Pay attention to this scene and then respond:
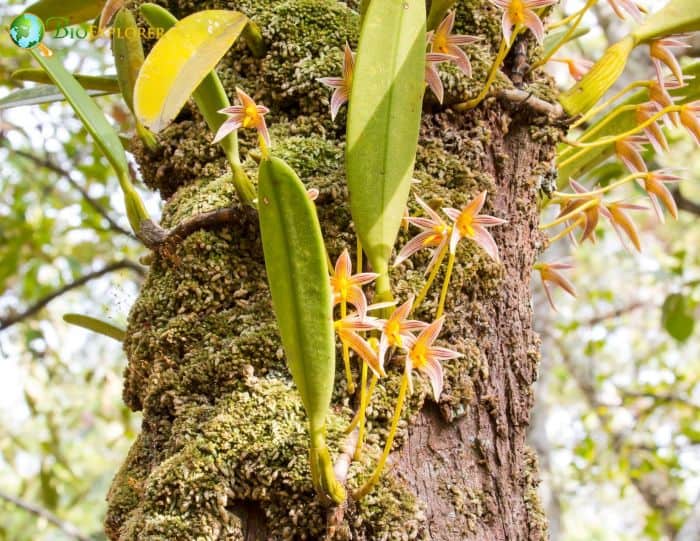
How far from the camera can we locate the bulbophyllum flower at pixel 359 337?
2.07 feet

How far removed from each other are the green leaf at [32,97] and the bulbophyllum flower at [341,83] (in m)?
0.47

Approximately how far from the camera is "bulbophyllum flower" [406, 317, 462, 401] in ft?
2.12

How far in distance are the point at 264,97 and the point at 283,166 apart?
32 centimetres

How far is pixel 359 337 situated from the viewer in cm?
64

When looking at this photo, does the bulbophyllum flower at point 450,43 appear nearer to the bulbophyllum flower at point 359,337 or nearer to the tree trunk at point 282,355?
the tree trunk at point 282,355

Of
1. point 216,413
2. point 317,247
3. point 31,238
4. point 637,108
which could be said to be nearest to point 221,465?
point 216,413

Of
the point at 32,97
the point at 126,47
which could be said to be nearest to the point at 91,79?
the point at 32,97

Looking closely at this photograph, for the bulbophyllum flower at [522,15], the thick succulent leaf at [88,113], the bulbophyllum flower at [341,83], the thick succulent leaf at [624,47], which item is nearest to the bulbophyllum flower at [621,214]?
the thick succulent leaf at [624,47]

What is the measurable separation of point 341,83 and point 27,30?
494 millimetres

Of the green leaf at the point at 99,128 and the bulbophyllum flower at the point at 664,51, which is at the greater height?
the bulbophyllum flower at the point at 664,51

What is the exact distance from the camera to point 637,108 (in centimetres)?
90

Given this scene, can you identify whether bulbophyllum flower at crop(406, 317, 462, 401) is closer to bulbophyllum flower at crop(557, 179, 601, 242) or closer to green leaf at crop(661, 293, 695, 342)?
bulbophyllum flower at crop(557, 179, 601, 242)

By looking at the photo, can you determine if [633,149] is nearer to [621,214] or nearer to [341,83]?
[621,214]

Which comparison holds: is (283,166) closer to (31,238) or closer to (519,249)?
(519,249)
